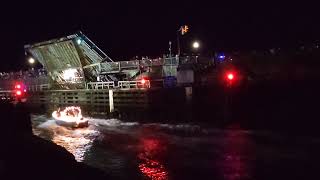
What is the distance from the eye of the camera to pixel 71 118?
38.9 m

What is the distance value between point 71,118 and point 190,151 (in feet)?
51.0

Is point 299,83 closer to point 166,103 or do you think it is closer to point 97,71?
point 166,103

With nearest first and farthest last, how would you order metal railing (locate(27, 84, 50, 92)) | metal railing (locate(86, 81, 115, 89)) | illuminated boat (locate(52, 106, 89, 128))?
illuminated boat (locate(52, 106, 89, 128))
metal railing (locate(86, 81, 115, 89))
metal railing (locate(27, 84, 50, 92))

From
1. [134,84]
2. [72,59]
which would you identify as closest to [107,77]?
[72,59]

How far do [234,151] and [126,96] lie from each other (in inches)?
788

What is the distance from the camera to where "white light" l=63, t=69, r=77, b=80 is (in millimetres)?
50847

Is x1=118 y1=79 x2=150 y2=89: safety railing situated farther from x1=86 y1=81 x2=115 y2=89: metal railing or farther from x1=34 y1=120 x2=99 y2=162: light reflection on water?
x1=34 y1=120 x2=99 y2=162: light reflection on water

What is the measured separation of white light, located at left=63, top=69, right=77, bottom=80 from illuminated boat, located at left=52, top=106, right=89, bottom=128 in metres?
9.77

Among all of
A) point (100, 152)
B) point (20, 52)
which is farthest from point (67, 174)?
point (20, 52)

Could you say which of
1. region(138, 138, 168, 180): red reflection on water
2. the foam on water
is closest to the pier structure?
the foam on water

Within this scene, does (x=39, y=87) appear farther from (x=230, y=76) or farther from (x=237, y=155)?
(x=237, y=155)

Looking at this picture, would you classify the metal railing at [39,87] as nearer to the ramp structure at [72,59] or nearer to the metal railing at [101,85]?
the ramp structure at [72,59]

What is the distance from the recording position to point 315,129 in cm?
3164

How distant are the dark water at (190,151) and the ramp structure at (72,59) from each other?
10663 mm
